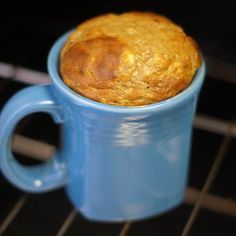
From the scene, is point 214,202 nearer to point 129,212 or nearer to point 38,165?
point 129,212

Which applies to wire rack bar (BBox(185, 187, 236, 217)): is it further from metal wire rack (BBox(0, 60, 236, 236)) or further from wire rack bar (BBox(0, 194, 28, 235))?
wire rack bar (BBox(0, 194, 28, 235))

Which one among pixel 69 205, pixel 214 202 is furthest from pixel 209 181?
pixel 69 205

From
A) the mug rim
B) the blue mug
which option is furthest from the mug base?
the mug rim

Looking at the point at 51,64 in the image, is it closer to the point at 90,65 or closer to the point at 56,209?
the point at 90,65

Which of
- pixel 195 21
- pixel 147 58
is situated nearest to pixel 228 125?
pixel 195 21

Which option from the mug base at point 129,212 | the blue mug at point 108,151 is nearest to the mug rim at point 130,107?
the blue mug at point 108,151

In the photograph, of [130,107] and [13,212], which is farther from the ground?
[130,107]
